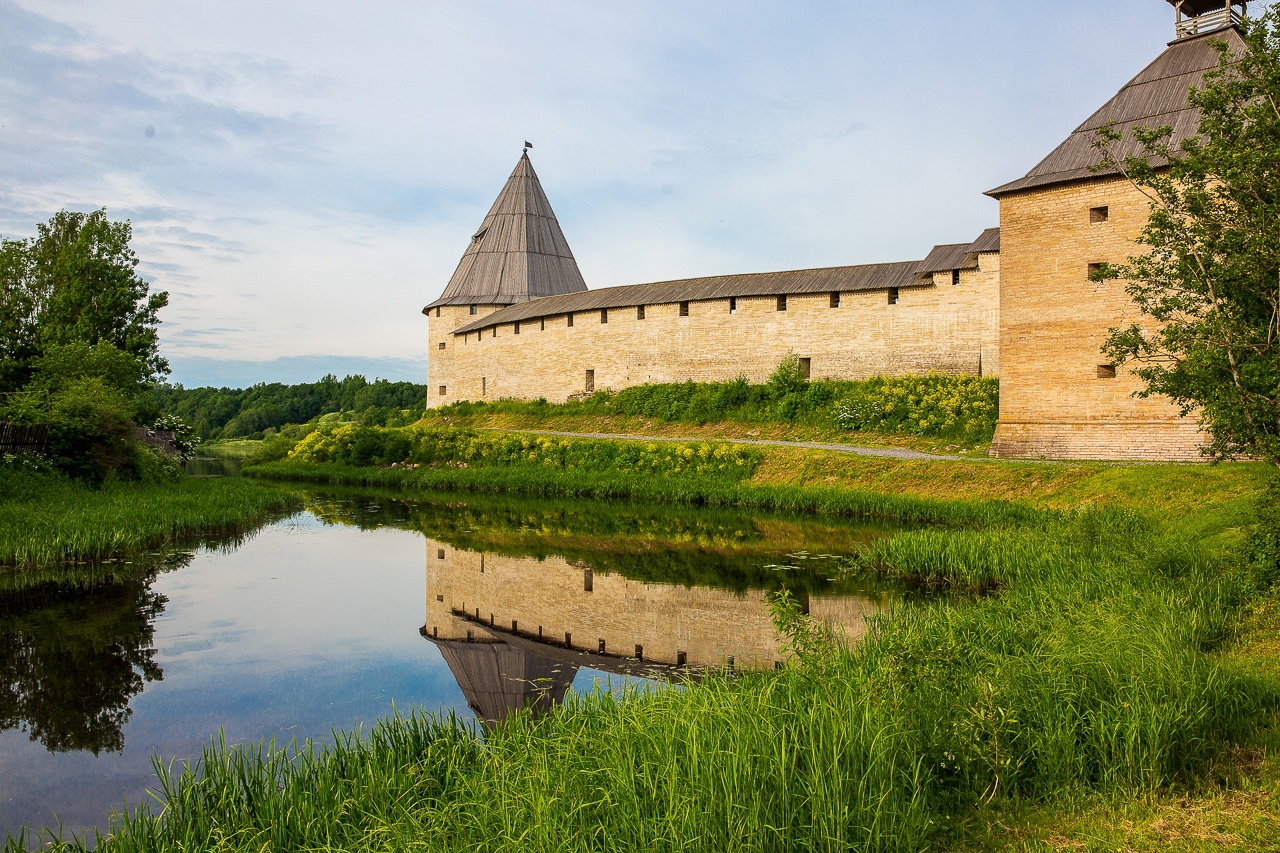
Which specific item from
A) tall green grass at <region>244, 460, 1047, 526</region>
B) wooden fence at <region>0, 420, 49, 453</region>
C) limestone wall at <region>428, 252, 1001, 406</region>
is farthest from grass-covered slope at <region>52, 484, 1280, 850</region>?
limestone wall at <region>428, 252, 1001, 406</region>

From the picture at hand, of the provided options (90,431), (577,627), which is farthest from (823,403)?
(90,431)

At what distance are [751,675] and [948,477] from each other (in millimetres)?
10141

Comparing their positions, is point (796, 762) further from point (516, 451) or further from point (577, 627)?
point (516, 451)

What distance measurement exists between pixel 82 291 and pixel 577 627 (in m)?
17.6

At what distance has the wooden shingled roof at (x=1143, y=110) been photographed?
1409 cm

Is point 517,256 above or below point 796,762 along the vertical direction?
above

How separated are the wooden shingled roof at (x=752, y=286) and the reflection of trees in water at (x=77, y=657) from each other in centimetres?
1595

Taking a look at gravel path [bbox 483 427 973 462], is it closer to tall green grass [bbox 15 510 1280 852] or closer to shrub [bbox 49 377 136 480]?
shrub [bbox 49 377 136 480]

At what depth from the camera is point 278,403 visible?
71062 mm

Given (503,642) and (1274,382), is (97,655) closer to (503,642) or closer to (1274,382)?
(503,642)

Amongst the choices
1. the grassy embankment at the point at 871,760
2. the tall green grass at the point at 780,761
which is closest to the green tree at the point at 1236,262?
the grassy embankment at the point at 871,760

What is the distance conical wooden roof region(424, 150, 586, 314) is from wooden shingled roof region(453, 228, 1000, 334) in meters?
3.55

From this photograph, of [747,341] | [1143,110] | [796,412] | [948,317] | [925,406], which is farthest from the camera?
[747,341]

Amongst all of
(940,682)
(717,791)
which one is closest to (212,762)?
(717,791)
